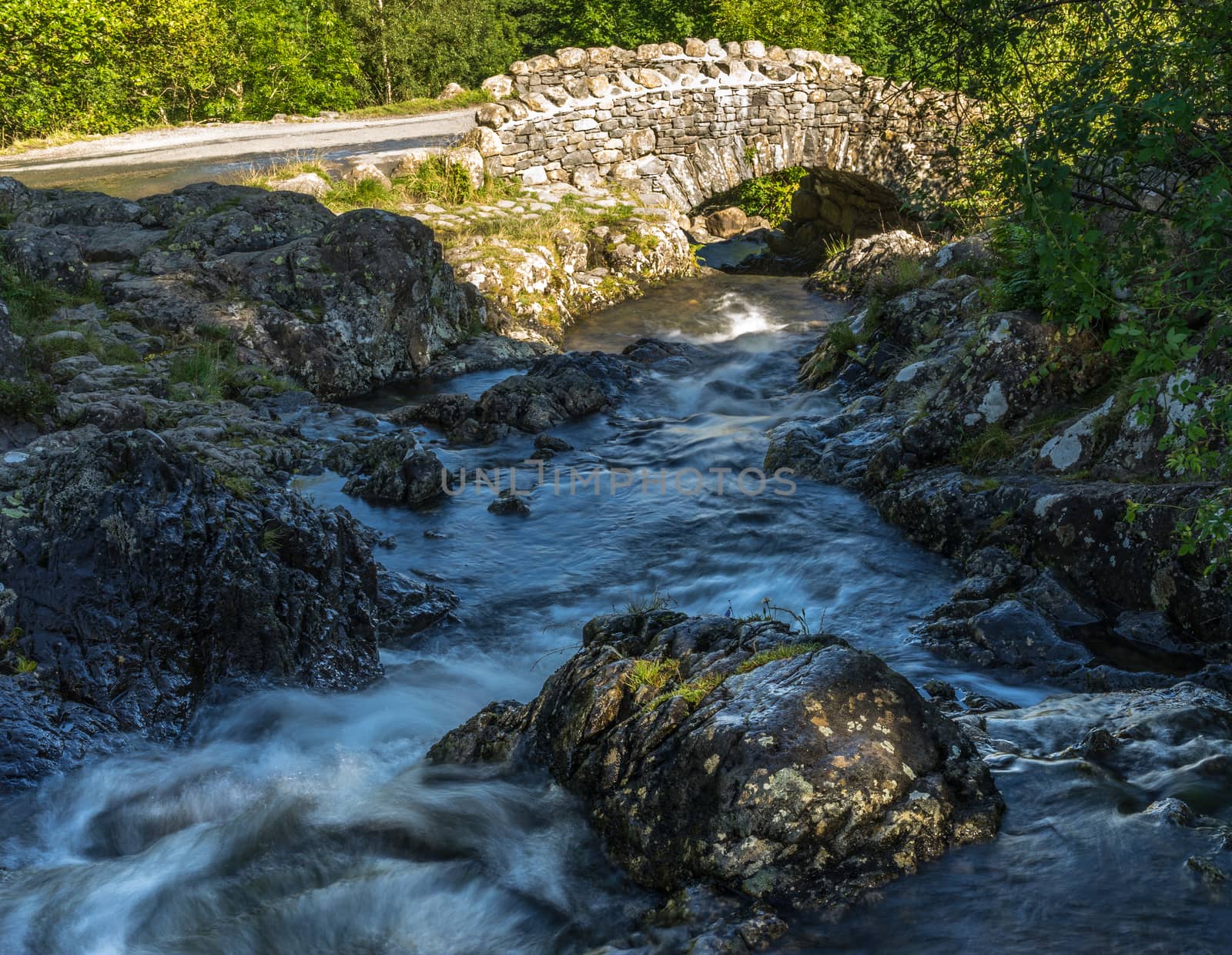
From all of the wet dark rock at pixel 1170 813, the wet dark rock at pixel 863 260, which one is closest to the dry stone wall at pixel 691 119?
the wet dark rock at pixel 863 260

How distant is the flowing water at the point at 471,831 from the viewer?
3.65 metres

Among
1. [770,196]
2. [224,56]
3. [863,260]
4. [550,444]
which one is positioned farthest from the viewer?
[224,56]

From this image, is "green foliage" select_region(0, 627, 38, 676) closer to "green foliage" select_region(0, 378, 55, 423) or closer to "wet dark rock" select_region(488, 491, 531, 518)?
"green foliage" select_region(0, 378, 55, 423)

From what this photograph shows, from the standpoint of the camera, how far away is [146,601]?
553 cm

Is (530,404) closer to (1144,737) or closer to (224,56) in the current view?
(1144,737)

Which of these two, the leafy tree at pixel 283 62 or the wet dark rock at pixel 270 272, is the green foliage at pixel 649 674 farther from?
the leafy tree at pixel 283 62

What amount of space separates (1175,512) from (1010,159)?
3.51 metres

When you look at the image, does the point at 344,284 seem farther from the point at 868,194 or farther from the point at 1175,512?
the point at 868,194

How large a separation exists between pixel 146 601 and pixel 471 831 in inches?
91.1

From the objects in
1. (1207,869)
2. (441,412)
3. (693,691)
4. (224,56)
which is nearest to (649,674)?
(693,691)

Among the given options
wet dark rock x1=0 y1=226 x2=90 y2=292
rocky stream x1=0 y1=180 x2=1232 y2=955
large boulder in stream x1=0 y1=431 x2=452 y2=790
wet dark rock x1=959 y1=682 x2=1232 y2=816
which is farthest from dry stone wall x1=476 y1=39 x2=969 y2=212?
wet dark rock x1=959 y1=682 x2=1232 y2=816

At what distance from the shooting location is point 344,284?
12828 millimetres

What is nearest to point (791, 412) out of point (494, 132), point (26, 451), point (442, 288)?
point (442, 288)

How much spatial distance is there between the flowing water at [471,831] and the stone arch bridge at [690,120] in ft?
45.3
